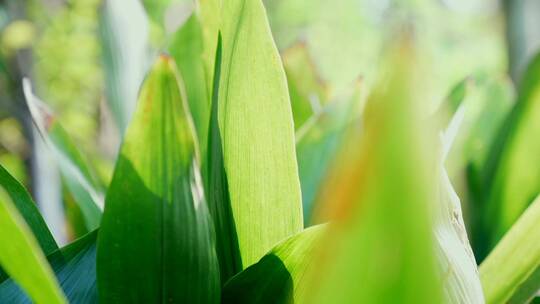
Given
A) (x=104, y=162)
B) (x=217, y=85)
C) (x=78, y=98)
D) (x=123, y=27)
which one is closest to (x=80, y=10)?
(x=78, y=98)

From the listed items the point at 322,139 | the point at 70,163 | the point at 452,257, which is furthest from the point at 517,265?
the point at 70,163

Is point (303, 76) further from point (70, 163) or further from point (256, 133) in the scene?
point (256, 133)

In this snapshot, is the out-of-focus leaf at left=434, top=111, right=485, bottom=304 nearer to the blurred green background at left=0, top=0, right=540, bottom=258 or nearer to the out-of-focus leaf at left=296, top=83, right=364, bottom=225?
the blurred green background at left=0, top=0, right=540, bottom=258

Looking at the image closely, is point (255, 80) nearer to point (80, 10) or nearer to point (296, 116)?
point (296, 116)

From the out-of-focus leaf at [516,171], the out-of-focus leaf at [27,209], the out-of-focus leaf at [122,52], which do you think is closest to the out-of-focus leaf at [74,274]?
the out-of-focus leaf at [27,209]

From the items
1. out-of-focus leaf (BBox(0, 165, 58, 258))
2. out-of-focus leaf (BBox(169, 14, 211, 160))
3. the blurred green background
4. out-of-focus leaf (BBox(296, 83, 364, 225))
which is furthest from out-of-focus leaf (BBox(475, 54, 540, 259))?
out-of-focus leaf (BBox(0, 165, 58, 258))

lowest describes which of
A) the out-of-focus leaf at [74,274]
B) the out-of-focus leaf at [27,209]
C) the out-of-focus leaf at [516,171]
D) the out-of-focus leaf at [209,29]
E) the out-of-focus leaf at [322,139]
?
the out-of-focus leaf at [516,171]

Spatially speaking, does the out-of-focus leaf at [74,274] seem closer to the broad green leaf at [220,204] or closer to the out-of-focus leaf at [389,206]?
the broad green leaf at [220,204]
